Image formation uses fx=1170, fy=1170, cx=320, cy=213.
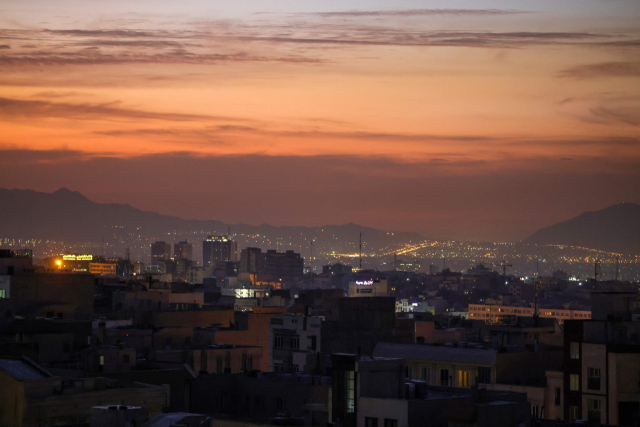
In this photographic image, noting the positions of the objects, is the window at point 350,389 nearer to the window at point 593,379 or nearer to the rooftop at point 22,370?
the rooftop at point 22,370

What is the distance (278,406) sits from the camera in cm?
4188

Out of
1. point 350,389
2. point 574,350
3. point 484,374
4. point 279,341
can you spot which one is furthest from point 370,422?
point 279,341

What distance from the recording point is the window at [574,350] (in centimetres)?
4409

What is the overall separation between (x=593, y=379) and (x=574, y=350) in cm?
161

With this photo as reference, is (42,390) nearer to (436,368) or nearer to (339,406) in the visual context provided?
(339,406)

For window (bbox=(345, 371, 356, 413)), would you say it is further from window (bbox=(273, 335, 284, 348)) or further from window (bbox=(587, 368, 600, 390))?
window (bbox=(273, 335, 284, 348))

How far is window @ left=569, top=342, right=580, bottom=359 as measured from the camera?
44.1 m

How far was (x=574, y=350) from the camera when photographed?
44.3m

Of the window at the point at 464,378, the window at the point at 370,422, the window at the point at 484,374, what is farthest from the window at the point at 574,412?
the window at the point at 370,422

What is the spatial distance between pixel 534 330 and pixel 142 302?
27.3 meters

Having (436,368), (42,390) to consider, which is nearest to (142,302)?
(436,368)

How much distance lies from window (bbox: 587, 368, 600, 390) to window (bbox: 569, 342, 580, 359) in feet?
3.02

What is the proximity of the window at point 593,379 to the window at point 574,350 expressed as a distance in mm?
920

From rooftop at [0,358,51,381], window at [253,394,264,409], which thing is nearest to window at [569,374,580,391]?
window at [253,394,264,409]
